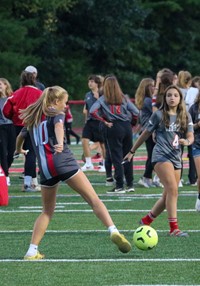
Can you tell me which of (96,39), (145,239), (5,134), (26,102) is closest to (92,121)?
(5,134)

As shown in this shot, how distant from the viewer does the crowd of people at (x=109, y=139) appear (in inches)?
460

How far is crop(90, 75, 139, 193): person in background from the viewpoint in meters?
19.2

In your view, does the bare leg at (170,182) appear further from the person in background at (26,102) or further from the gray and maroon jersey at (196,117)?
the person in background at (26,102)

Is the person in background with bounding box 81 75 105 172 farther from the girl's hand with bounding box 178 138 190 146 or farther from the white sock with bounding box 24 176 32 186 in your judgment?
the girl's hand with bounding box 178 138 190 146

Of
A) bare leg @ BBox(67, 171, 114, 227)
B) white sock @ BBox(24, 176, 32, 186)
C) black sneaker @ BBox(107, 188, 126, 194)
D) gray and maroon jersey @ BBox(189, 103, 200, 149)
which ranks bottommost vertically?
black sneaker @ BBox(107, 188, 126, 194)

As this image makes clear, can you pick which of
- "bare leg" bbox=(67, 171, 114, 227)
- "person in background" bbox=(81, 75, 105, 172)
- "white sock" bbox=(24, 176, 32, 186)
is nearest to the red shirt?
"white sock" bbox=(24, 176, 32, 186)

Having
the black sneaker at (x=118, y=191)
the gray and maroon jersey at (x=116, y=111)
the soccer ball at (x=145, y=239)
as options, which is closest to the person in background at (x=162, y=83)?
the gray and maroon jersey at (x=116, y=111)

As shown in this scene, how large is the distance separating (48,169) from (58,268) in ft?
3.46

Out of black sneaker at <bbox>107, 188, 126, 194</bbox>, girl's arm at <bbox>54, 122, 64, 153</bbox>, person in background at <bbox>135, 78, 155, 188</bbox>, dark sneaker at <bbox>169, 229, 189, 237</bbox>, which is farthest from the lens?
person in background at <bbox>135, 78, 155, 188</bbox>

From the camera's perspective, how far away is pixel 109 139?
63.5 feet

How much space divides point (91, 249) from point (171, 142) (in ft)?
6.07

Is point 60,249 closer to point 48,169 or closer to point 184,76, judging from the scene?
point 48,169

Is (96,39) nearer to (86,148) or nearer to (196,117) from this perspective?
(86,148)

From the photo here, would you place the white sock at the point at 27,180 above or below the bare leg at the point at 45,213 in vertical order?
below
